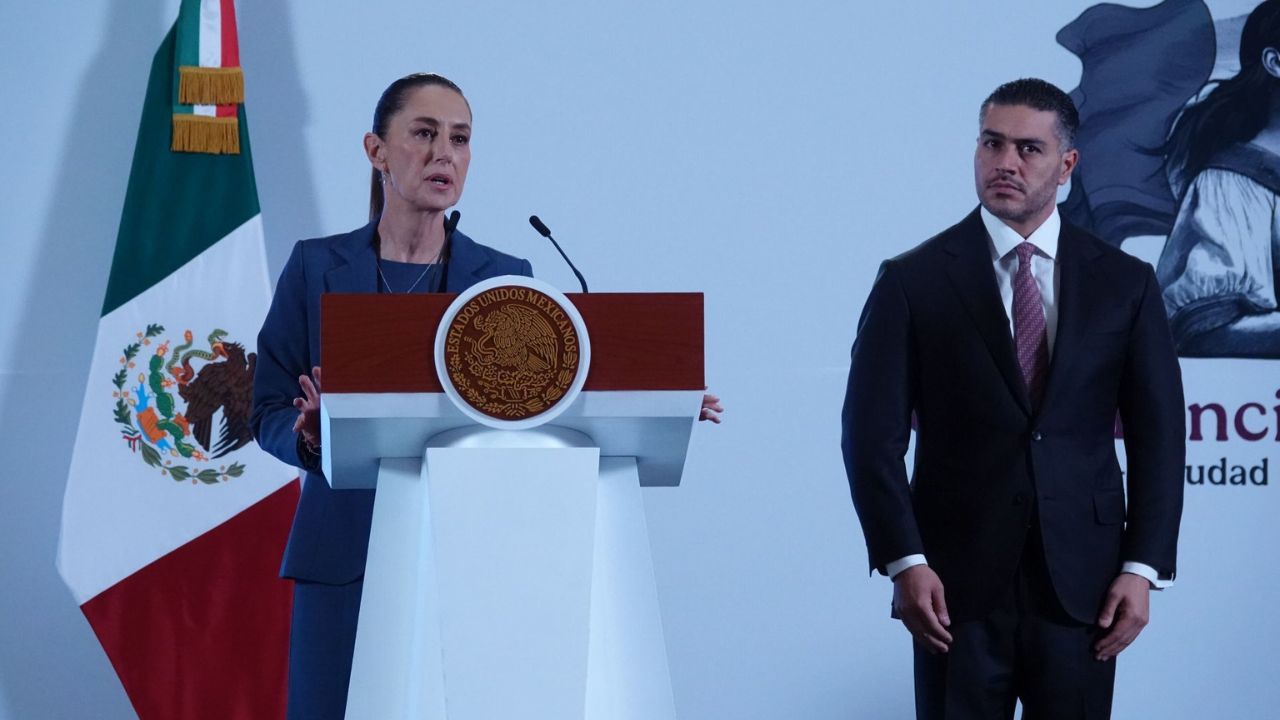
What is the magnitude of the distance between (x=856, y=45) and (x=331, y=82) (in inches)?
57.4

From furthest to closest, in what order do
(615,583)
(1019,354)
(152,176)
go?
(152,176) < (1019,354) < (615,583)

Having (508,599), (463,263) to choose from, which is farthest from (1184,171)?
(508,599)

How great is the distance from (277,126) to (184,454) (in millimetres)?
902

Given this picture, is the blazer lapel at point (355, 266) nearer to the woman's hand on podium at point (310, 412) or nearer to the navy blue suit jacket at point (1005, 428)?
the woman's hand on podium at point (310, 412)

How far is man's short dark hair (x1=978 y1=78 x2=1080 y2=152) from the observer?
7.41 feet

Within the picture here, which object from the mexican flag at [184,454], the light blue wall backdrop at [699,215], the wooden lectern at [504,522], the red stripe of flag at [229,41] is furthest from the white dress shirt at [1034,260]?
the red stripe of flag at [229,41]

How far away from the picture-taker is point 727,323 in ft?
11.8

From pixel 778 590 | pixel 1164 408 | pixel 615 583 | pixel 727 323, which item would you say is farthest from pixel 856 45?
pixel 615 583

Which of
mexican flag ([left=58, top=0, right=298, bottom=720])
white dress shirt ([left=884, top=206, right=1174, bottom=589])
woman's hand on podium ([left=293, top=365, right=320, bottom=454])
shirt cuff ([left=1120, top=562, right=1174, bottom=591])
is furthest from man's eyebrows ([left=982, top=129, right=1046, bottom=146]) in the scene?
mexican flag ([left=58, top=0, right=298, bottom=720])

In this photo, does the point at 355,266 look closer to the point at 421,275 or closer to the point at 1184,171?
the point at 421,275

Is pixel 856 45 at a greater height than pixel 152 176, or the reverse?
pixel 856 45

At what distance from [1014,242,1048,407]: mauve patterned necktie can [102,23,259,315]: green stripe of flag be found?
6.52ft

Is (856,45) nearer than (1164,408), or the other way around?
(1164,408)

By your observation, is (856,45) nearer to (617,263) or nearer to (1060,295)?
(617,263)
